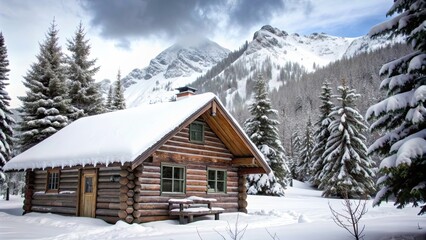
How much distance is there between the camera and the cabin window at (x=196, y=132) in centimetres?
1983

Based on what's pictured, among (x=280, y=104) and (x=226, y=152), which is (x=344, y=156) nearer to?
(x=226, y=152)

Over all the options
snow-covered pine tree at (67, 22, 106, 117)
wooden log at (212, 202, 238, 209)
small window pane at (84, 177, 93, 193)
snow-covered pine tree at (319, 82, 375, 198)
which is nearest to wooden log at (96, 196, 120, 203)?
small window pane at (84, 177, 93, 193)

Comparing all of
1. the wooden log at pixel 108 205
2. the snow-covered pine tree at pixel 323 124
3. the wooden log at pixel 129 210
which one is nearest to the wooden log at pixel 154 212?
the wooden log at pixel 129 210

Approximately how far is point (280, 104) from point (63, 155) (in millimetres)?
133741

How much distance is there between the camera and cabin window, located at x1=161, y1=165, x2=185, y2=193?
18.3 metres

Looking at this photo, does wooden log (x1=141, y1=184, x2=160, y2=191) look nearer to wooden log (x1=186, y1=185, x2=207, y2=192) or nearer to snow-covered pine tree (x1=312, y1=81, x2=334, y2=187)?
wooden log (x1=186, y1=185, x2=207, y2=192)

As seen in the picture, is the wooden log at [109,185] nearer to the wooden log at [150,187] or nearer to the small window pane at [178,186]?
the wooden log at [150,187]

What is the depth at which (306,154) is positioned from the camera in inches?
2441

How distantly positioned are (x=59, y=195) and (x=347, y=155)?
25.5 m

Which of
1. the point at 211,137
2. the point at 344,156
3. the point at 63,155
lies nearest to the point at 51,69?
the point at 63,155

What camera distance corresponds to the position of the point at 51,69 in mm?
32219

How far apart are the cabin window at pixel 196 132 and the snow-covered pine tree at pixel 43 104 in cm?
1542

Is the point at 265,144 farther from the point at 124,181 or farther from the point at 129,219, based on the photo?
the point at 129,219

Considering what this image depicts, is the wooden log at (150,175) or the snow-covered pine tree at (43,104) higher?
the snow-covered pine tree at (43,104)
